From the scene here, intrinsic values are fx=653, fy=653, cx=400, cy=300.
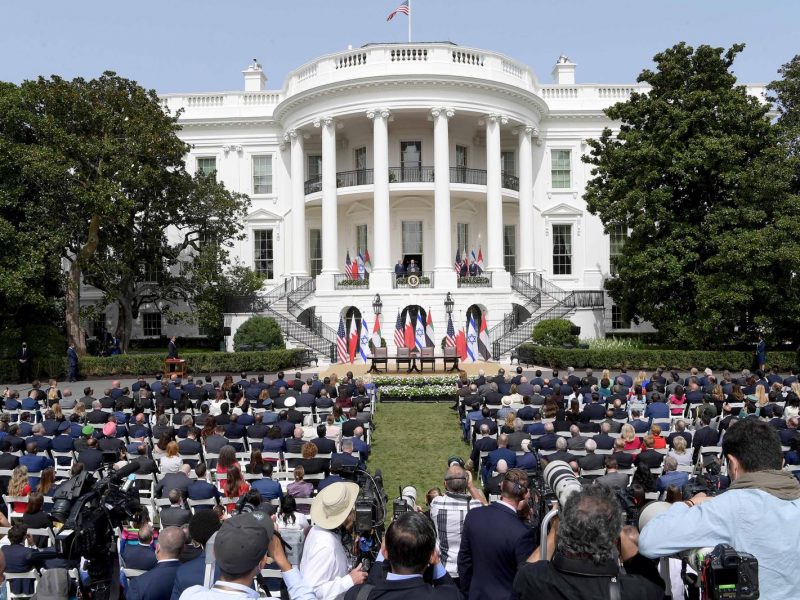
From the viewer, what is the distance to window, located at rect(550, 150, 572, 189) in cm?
4053

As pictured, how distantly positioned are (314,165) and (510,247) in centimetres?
1301

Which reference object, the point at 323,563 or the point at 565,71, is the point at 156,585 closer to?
the point at 323,563

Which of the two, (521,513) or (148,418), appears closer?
(521,513)

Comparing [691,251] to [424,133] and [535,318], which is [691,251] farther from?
[424,133]

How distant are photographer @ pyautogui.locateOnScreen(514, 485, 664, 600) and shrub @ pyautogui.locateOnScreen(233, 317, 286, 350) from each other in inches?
1117

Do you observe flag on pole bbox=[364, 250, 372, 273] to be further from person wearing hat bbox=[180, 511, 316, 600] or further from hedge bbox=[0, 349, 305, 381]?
person wearing hat bbox=[180, 511, 316, 600]

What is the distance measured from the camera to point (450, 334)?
30.6m

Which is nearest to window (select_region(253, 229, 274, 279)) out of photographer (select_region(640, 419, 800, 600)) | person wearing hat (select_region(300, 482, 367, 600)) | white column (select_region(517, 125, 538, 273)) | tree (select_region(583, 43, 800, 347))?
white column (select_region(517, 125, 538, 273))

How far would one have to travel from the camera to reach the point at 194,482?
831 cm

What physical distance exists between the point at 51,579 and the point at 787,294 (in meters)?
28.6

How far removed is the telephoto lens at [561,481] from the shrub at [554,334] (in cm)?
2676

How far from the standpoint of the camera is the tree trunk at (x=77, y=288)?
29.1m

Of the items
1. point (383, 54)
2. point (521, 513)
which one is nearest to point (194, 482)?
point (521, 513)

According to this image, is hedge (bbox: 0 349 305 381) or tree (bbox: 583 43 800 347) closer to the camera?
tree (bbox: 583 43 800 347)
